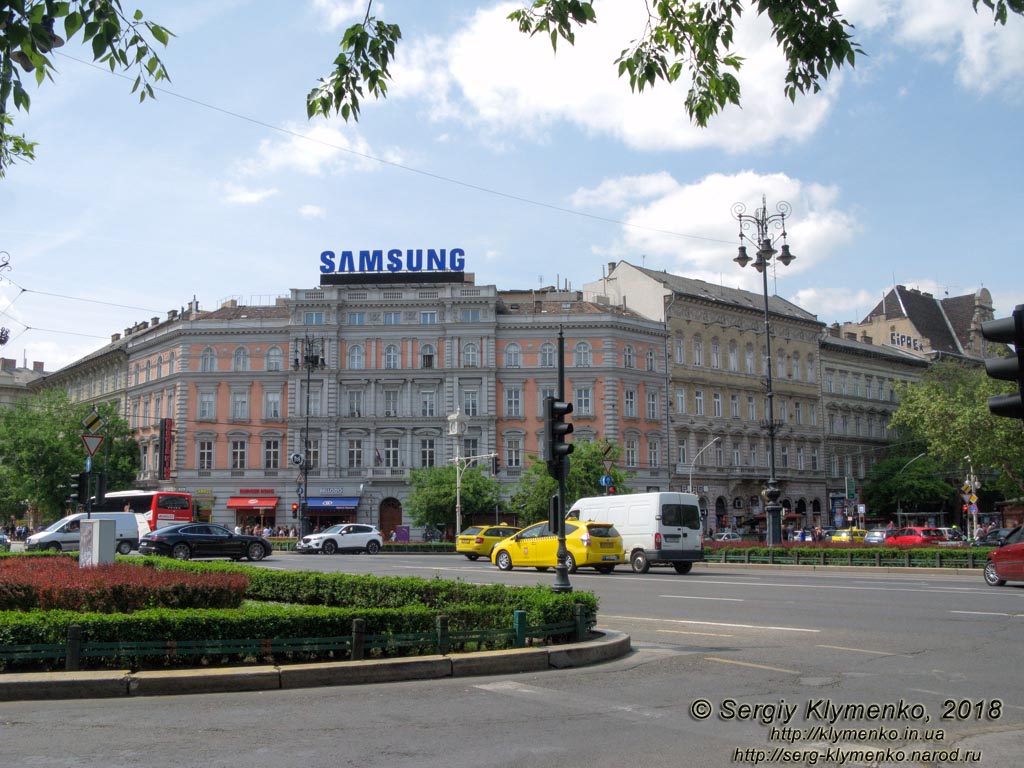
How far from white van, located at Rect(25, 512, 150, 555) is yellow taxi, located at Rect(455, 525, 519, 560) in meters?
14.1

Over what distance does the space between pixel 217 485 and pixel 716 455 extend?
112 feet

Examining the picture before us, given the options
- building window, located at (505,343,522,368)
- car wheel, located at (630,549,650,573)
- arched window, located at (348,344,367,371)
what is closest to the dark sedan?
car wheel, located at (630,549,650,573)

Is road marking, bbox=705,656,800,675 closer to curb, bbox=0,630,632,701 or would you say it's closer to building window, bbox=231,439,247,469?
curb, bbox=0,630,632,701

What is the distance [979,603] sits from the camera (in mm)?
18156

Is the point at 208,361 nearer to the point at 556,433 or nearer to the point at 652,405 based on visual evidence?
the point at 652,405

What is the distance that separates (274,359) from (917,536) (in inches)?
1583

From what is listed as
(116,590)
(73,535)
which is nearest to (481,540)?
(73,535)

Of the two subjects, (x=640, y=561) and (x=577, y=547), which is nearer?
(x=577, y=547)

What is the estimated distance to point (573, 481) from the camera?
5275 centimetres

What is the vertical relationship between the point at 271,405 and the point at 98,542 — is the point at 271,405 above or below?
above

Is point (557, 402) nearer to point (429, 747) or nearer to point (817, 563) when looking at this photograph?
point (429, 747)

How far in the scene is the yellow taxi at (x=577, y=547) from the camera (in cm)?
2788

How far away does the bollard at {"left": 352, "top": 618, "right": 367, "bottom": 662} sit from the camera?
34.6ft

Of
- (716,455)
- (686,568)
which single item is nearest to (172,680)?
(686,568)
